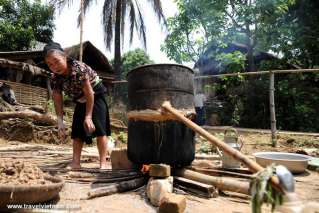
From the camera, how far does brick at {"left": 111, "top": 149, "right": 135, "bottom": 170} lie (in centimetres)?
388

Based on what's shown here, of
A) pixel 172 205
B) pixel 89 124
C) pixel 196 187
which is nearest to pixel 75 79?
pixel 89 124

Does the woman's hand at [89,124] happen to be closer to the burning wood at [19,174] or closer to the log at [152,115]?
the log at [152,115]

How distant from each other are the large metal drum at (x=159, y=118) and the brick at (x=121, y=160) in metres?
0.47

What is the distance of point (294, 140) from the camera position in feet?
24.8

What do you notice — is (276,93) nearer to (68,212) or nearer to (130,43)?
(130,43)

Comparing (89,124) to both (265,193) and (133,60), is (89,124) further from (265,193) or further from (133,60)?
(133,60)

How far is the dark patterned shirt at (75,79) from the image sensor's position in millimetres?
3609

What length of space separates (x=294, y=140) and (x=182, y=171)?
17.1 ft

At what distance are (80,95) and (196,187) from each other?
Result: 69.7 inches

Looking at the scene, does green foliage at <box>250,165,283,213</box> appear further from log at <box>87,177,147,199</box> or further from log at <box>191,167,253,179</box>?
log at <box>191,167,253,179</box>

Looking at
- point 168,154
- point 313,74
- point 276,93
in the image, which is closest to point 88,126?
point 168,154

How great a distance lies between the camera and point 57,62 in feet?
11.4

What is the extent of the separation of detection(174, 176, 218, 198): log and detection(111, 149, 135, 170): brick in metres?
0.92

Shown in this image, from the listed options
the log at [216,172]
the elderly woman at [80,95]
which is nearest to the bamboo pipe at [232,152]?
the log at [216,172]
